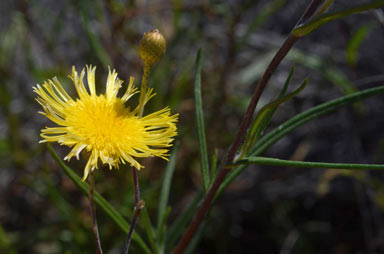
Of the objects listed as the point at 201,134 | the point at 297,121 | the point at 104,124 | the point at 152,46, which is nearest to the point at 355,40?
the point at 297,121

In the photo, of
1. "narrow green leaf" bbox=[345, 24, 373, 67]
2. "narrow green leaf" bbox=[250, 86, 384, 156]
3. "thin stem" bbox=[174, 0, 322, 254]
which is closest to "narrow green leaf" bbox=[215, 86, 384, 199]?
"narrow green leaf" bbox=[250, 86, 384, 156]

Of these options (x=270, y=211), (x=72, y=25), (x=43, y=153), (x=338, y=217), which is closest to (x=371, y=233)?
(x=338, y=217)

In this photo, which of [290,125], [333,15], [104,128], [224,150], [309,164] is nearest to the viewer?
[333,15]

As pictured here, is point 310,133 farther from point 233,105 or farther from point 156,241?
point 156,241

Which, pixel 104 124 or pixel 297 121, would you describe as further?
pixel 297 121

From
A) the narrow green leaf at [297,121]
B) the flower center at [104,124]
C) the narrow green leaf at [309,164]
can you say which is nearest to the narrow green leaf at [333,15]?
the narrow green leaf at [309,164]

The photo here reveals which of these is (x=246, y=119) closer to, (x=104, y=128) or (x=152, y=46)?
(x=152, y=46)

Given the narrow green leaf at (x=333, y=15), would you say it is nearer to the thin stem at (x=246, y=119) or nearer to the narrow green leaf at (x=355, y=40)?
the thin stem at (x=246, y=119)

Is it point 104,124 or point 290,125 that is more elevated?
point 290,125
